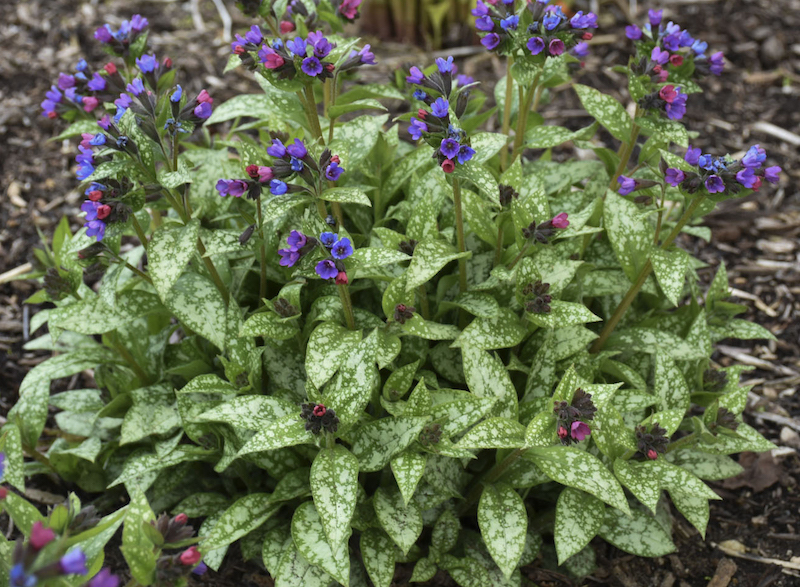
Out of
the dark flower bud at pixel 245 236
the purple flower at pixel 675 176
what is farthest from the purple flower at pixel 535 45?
the dark flower bud at pixel 245 236

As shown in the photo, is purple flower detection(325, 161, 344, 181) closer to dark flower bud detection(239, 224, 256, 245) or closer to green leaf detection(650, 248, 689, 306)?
dark flower bud detection(239, 224, 256, 245)

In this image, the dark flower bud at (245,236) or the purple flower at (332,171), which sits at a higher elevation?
the purple flower at (332,171)

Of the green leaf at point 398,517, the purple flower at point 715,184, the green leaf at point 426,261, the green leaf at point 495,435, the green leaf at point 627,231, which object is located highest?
the purple flower at point 715,184

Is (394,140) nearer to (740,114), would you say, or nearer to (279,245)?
(279,245)

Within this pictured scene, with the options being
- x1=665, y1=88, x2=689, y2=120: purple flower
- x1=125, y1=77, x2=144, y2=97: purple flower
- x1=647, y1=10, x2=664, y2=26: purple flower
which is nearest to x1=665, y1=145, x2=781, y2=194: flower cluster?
x1=665, y1=88, x2=689, y2=120: purple flower

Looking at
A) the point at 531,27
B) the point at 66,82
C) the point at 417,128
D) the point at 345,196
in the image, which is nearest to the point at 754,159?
the point at 531,27

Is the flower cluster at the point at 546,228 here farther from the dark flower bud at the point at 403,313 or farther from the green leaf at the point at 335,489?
the green leaf at the point at 335,489
